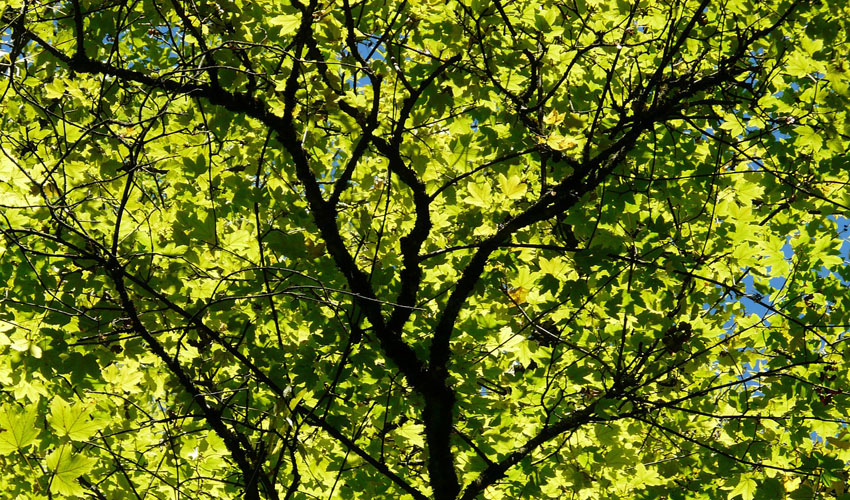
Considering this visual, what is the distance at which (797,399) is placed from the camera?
13.5 ft

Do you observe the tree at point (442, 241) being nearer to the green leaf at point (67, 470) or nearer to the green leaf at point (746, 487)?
the green leaf at point (746, 487)

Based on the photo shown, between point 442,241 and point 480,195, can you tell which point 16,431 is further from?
point 442,241

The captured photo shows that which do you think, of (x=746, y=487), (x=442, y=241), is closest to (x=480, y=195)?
(x=442, y=241)

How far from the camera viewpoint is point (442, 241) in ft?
14.0

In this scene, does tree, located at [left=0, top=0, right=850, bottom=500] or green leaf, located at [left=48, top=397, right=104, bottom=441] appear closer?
green leaf, located at [left=48, top=397, right=104, bottom=441]

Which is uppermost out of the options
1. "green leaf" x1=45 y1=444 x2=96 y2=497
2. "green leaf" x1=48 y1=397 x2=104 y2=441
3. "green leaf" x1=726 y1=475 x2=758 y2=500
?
"green leaf" x1=726 y1=475 x2=758 y2=500

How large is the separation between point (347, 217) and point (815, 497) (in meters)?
3.22

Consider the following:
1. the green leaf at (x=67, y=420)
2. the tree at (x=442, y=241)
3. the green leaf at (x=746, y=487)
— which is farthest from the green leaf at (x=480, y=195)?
the green leaf at (x=746, y=487)

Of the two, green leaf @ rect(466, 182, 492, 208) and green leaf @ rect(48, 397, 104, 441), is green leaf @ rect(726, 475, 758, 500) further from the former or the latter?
green leaf @ rect(48, 397, 104, 441)

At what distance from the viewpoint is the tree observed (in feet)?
10.6

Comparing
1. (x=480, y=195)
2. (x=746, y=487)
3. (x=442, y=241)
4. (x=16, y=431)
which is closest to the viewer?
(x=16, y=431)

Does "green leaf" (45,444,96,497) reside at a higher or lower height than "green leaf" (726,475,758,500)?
lower

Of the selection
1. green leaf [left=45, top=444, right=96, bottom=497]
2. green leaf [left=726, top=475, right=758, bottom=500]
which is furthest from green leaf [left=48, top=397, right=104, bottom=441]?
green leaf [left=726, top=475, right=758, bottom=500]

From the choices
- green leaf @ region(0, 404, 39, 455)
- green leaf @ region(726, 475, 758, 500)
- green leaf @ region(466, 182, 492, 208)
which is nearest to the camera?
green leaf @ region(0, 404, 39, 455)
